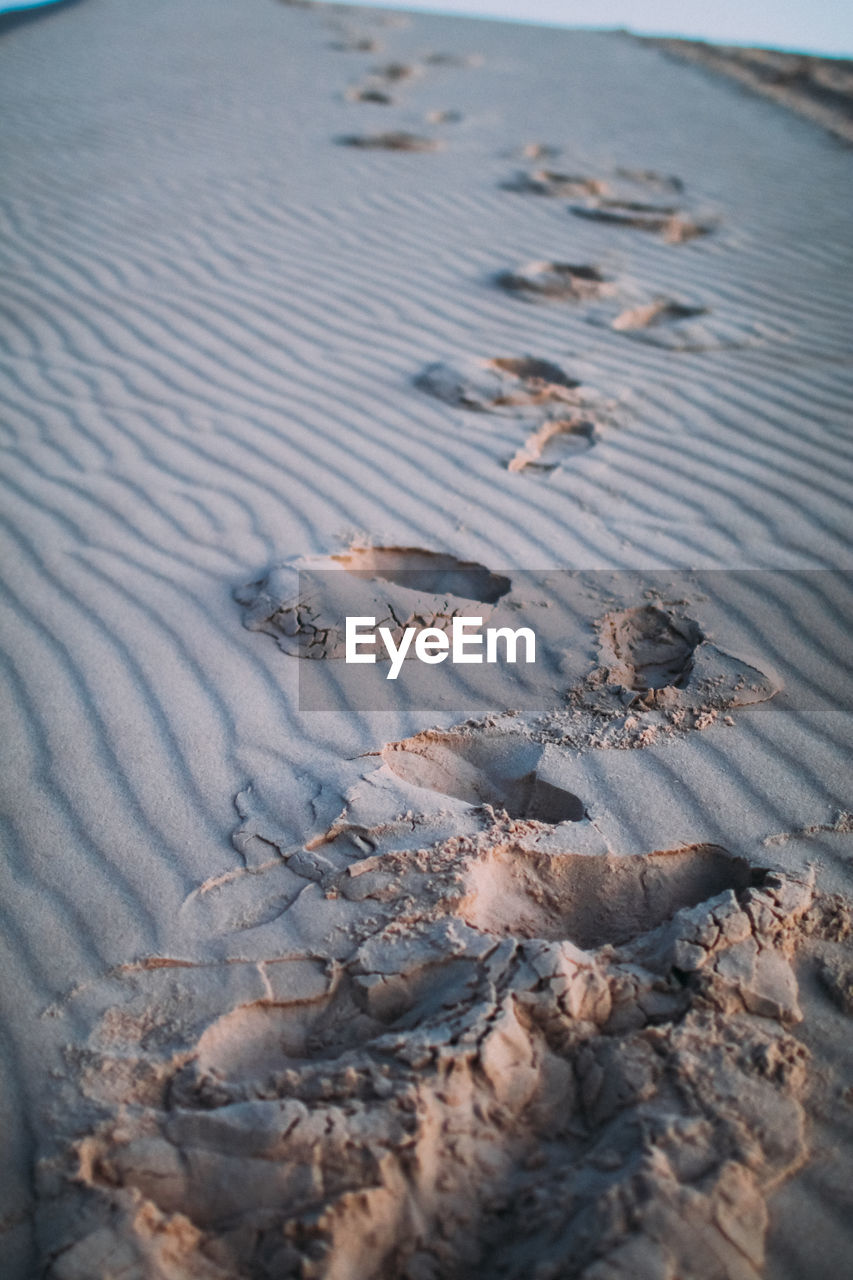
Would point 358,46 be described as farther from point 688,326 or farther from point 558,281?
point 688,326

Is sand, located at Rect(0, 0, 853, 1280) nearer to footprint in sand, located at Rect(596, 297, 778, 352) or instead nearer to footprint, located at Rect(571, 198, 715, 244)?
footprint in sand, located at Rect(596, 297, 778, 352)

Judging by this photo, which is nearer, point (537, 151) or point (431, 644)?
point (431, 644)

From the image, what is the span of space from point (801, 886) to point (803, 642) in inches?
36.7

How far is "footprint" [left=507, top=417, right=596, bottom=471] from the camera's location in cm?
325

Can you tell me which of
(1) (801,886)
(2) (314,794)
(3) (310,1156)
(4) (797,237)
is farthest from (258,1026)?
(4) (797,237)

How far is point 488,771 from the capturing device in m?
2.09

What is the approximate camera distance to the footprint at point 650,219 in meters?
5.48

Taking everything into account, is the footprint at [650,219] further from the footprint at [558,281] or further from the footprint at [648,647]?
the footprint at [648,647]

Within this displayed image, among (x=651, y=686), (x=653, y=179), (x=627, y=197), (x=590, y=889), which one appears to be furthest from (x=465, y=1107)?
(x=653, y=179)

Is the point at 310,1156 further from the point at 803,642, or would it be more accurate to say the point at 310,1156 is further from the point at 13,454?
the point at 13,454

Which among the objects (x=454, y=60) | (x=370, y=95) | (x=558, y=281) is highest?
(x=454, y=60)

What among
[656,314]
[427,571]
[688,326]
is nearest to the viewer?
[427,571]

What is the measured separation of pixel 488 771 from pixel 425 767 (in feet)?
0.52

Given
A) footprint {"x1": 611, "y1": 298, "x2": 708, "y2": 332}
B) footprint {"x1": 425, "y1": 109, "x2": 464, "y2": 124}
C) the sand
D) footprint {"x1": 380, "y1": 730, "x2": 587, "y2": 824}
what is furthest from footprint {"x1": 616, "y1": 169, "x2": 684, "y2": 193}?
footprint {"x1": 380, "y1": 730, "x2": 587, "y2": 824}
